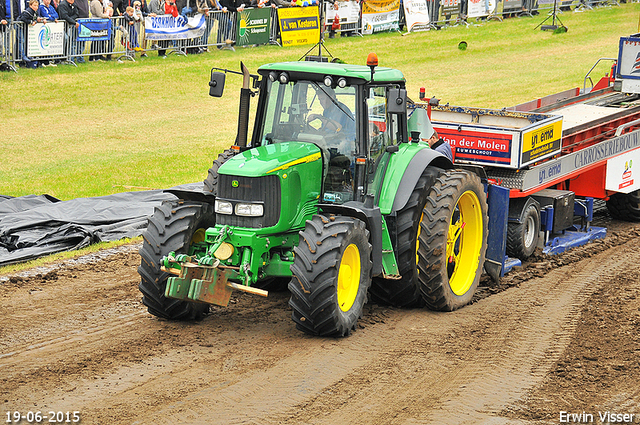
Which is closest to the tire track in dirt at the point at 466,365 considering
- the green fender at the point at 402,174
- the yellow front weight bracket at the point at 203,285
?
the green fender at the point at 402,174

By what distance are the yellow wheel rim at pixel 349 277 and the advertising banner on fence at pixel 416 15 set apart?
81.4 ft

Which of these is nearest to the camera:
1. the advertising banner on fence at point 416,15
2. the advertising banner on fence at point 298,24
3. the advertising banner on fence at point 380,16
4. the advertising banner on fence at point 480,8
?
the advertising banner on fence at point 298,24

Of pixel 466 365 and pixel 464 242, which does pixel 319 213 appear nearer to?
pixel 466 365

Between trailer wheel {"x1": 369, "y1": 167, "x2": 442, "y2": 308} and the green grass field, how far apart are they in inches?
262

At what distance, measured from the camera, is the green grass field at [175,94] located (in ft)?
50.0

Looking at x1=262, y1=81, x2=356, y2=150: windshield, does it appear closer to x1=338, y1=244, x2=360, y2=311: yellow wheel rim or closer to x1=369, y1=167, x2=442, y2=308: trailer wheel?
x1=369, y1=167, x2=442, y2=308: trailer wheel

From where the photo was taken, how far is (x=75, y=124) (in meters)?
18.8

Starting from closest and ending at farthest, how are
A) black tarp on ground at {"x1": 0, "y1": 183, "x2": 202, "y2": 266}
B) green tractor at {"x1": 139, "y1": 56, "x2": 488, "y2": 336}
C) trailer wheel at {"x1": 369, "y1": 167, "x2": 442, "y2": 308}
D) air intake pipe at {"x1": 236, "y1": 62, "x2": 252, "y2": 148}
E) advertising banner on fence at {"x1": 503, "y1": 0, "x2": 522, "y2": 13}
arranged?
1. green tractor at {"x1": 139, "y1": 56, "x2": 488, "y2": 336}
2. trailer wheel at {"x1": 369, "y1": 167, "x2": 442, "y2": 308}
3. air intake pipe at {"x1": 236, "y1": 62, "x2": 252, "y2": 148}
4. black tarp on ground at {"x1": 0, "y1": 183, "x2": 202, "y2": 266}
5. advertising banner on fence at {"x1": 503, "y1": 0, "x2": 522, "y2": 13}

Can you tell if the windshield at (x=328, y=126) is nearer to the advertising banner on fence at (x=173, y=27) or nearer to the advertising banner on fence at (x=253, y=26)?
the advertising banner on fence at (x=173, y=27)

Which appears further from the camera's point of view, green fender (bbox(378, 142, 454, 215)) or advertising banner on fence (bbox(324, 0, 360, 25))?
advertising banner on fence (bbox(324, 0, 360, 25))

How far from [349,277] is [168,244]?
169 centimetres

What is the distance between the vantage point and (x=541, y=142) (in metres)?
10.6

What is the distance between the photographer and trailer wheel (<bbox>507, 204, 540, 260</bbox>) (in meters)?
10.3

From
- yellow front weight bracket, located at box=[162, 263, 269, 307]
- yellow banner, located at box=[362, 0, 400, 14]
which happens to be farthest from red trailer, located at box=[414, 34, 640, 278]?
yellow banner, located at box=[362, 0, 400, 14]
